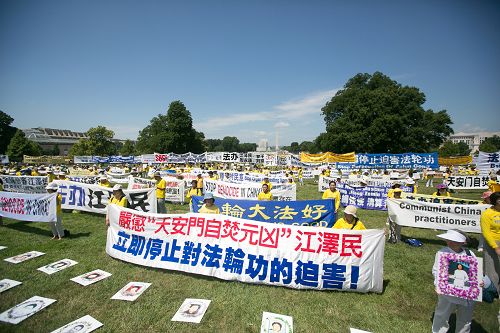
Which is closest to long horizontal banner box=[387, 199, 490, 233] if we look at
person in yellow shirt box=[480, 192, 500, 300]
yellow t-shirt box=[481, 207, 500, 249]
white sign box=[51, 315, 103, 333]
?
person in yellow shirt box=[480, 192, 500, 300]

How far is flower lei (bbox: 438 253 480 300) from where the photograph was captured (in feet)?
12.2

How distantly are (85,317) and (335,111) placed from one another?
2408 inches

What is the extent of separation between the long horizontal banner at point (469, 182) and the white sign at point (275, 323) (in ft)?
76.9

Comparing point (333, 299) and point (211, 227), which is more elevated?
point (211, 227)

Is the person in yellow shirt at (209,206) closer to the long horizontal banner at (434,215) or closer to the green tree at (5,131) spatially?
the long horizontal banner at (434,215)

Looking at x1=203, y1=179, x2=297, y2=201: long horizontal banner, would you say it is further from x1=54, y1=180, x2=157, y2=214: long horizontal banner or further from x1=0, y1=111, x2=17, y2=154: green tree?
x1=0, y1=111, x2=17, y2=154: green tree


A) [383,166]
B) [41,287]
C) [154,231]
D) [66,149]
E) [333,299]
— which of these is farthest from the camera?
[66,149]

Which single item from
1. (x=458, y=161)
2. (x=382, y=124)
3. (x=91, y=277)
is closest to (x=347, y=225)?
(x=91, y=277)

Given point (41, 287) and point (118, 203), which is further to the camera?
point (118, 203)

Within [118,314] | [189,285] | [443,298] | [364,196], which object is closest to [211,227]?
[189,285]

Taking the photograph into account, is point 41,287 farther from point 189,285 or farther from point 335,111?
point 335,111

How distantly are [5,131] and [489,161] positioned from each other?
4333 inches

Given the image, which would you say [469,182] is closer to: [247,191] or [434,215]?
[434,215]

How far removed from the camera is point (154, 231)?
22.1ft
